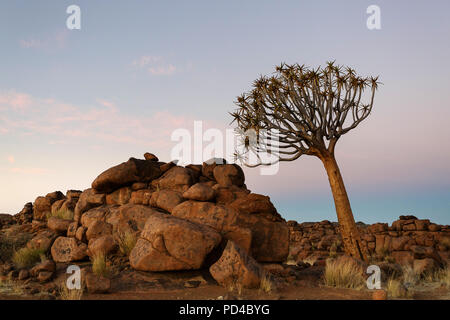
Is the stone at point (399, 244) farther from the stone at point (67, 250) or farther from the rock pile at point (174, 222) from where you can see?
the stone at point (67, 250)

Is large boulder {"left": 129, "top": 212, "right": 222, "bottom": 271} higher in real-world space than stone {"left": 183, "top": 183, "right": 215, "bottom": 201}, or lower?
lower

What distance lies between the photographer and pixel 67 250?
12945 millimetres

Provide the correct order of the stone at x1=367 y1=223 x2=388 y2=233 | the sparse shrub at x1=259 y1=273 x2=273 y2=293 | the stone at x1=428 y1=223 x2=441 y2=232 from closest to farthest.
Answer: the sparse shrub at x1=259 y1=273 x2=273 y2=293 → the stone at x1=428 y1=223 x2=441 y2=232 → the stone at x1=367 y1=223 x2=388 y2=233

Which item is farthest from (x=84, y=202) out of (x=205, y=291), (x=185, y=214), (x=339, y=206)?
(x=339, y=206)

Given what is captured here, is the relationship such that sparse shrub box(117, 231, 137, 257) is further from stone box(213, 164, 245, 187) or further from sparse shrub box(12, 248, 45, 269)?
stone box(213, 164, 245, 187)

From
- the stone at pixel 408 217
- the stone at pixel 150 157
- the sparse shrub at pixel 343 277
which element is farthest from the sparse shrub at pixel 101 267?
the stone at pixel 408 217

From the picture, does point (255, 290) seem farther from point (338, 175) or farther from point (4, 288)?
point (338, 175)

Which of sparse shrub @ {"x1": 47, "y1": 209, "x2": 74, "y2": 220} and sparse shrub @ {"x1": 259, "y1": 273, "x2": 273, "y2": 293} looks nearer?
sparse shrub @ {"x1": 259, "y1": 273, "x2": 273, "y2": 293}

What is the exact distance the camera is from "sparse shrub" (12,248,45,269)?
42.1 feet

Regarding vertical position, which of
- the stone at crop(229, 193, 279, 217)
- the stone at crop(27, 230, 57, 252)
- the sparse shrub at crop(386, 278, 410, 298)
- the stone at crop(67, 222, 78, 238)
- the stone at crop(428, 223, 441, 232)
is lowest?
the sparse shrub at crop(386, 278, 410, 298)

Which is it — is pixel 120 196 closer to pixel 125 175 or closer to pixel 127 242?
pixel 125 175

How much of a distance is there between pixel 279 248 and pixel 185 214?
323cm

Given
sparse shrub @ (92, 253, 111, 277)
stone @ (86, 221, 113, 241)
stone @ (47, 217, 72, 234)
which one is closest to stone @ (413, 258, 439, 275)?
sparse shrub @ (92, 253, 111, 277)

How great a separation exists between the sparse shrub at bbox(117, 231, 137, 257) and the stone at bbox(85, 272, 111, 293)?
269cm
